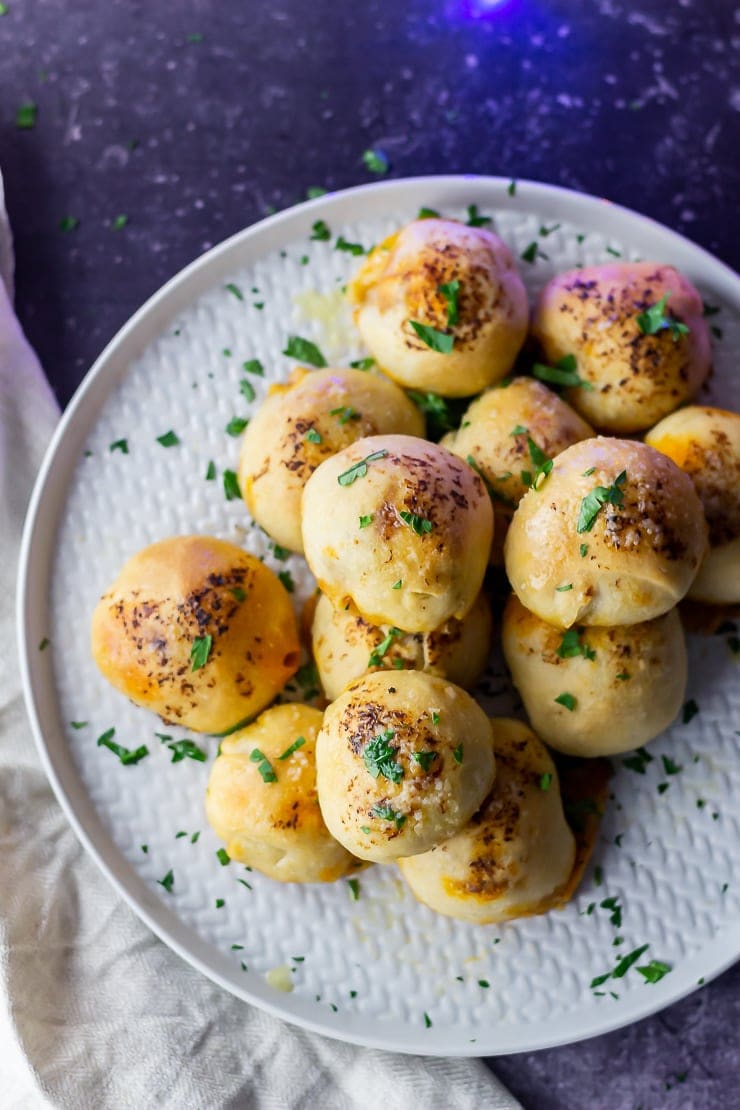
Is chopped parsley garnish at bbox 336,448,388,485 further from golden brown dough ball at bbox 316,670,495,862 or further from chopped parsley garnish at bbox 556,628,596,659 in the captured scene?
chopped parsley garnish at bbox 556,628,596,659

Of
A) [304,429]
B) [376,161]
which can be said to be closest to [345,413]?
[304,429]

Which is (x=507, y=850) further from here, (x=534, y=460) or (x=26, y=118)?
(x=26, y=118)

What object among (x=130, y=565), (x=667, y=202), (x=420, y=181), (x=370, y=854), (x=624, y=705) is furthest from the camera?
(x=667, y=202)

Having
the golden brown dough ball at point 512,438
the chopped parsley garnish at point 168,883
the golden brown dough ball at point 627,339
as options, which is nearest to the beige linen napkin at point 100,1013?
the chopped parsley garnish at point 168,883

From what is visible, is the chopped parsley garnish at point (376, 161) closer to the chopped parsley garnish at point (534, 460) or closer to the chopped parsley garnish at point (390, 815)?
the chopped parsley garnish at point (534, 460)

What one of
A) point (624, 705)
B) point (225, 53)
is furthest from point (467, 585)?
point (225, 53)

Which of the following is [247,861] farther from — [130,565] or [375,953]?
[130,565]
